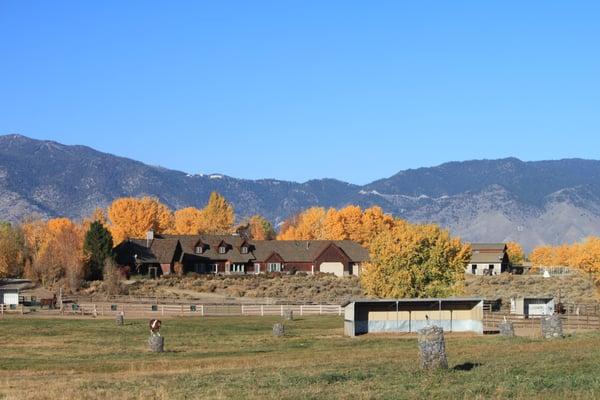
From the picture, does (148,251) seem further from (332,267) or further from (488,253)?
(488,253)

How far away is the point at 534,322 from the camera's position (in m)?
63.3

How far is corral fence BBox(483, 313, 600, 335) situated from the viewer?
195ft

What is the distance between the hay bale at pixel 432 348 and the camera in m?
28.9

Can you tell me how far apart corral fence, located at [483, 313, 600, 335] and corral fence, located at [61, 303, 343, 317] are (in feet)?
55.4

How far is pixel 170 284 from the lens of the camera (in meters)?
118

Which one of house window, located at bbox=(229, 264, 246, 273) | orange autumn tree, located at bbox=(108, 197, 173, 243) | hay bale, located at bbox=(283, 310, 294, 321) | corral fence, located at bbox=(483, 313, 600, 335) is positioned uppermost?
orange autumn tree, located at bbox=(108, 197, 173, 243)

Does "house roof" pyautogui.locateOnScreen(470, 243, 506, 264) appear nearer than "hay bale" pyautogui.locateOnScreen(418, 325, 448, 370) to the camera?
No

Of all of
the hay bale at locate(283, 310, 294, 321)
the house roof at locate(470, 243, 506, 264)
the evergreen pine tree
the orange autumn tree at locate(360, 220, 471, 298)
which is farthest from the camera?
the house roof at locate(470, 243, 506, 264)

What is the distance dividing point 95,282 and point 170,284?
1002cm

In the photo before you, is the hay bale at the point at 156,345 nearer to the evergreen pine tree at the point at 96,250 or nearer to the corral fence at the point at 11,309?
the corral fence at the point at 11,309

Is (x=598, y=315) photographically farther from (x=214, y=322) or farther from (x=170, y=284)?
(x=170, y=284)

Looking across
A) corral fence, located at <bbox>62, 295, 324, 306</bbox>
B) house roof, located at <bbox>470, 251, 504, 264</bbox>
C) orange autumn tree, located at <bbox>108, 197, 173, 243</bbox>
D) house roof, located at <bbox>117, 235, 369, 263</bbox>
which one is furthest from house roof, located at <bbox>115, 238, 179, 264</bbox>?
house roof, located at <bbox>470, 251, 504, 264</bbox>

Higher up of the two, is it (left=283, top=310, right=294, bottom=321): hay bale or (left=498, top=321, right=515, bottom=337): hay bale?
(left=498, top=321, right=515, bottom=337): hay bale

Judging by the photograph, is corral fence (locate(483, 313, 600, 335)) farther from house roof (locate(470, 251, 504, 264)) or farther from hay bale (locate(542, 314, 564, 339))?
house roof (locate(470, 251, 504, 264))
